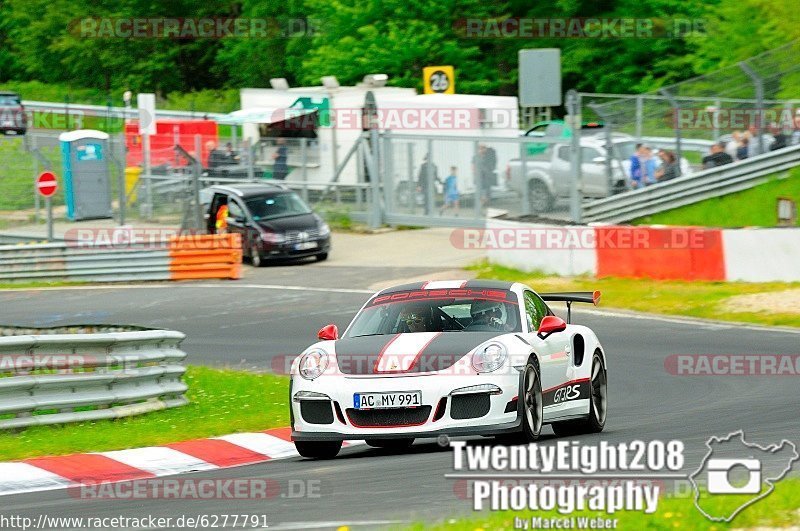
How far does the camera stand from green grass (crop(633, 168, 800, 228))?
92.0 ft

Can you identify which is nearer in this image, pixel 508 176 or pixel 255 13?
pixel 508 176

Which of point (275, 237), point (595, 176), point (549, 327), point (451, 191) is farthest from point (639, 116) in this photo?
point (549, 327)

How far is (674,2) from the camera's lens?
1971 inches

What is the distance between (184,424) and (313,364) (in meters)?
2.46

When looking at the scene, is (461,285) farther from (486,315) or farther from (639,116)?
(639,116)

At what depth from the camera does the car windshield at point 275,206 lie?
100 feet

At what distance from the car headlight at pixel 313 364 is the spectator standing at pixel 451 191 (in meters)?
21.6

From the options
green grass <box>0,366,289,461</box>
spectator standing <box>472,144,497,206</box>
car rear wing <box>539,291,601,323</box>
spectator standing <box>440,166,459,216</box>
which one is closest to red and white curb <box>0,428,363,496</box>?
green grass <box>0,366,289,461</box>

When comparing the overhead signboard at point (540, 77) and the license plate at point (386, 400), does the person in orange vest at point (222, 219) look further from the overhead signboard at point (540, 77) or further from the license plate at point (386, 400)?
the license plate at point (386, 400)

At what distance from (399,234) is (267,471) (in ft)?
77.2

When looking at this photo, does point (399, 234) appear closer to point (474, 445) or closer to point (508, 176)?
point (508, 176)

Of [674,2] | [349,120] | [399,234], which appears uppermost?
[674,2]

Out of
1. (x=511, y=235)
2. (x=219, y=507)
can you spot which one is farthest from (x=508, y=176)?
(x=219, y=507)

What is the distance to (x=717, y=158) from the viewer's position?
28.5 metres
